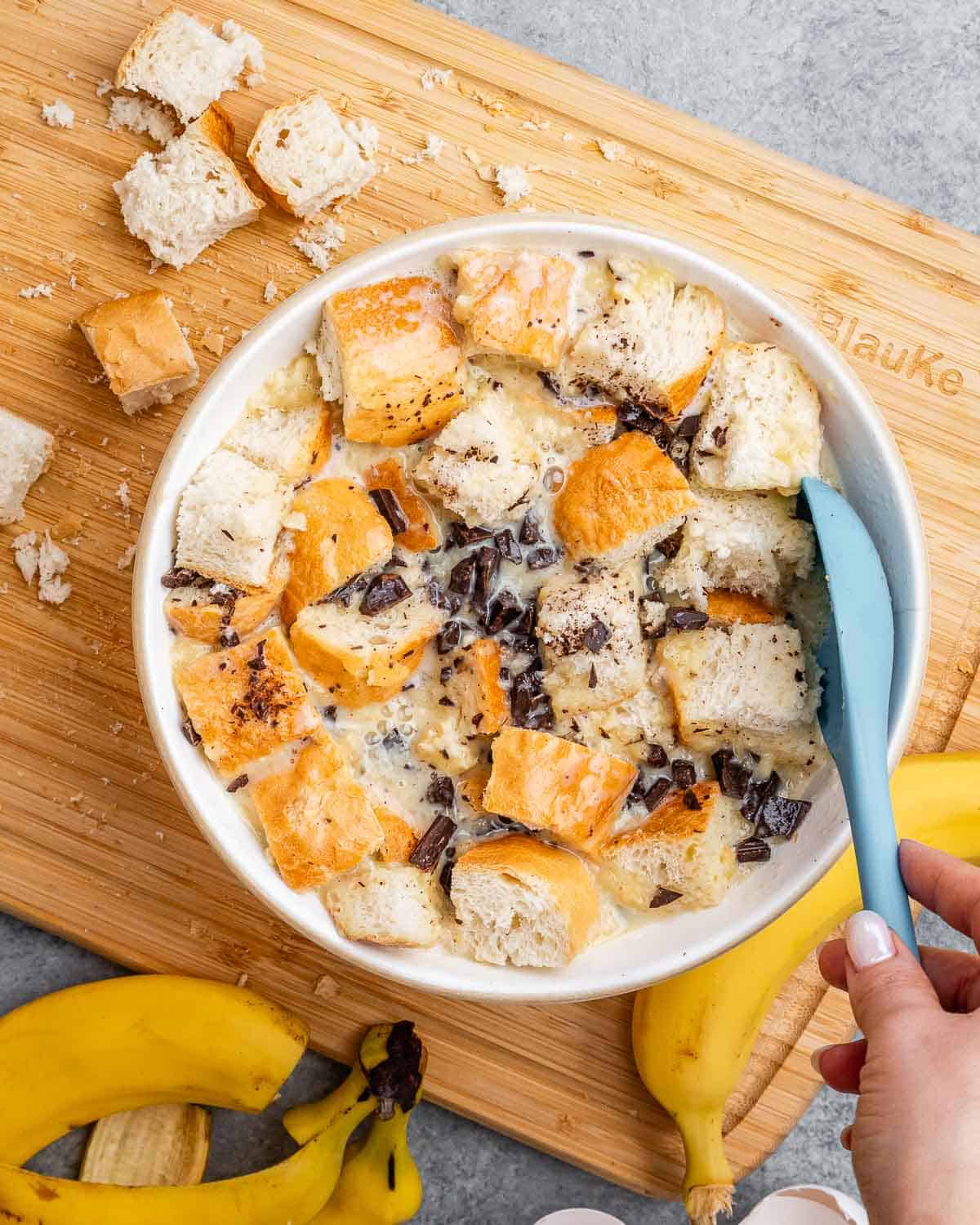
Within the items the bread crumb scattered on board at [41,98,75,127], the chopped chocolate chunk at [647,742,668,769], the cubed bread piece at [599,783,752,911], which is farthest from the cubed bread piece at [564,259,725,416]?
the bread crumb scattered on board at [41,98,75,127]

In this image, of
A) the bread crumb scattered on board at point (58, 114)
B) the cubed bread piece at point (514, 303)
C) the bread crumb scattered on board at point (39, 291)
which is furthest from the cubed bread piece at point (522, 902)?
the bread crumb scattered on board at point (58, 114)

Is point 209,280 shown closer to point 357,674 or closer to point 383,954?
point 357,674

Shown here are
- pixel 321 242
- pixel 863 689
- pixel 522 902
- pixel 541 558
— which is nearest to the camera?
pixel 863 689

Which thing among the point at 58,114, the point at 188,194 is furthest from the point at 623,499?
the point at 58,114

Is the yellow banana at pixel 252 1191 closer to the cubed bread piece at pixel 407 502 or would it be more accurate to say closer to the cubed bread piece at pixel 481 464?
the cubed bread piece at pixel 407 502

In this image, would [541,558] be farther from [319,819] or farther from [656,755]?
[319,819]

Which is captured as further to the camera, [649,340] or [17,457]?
[17,457]
